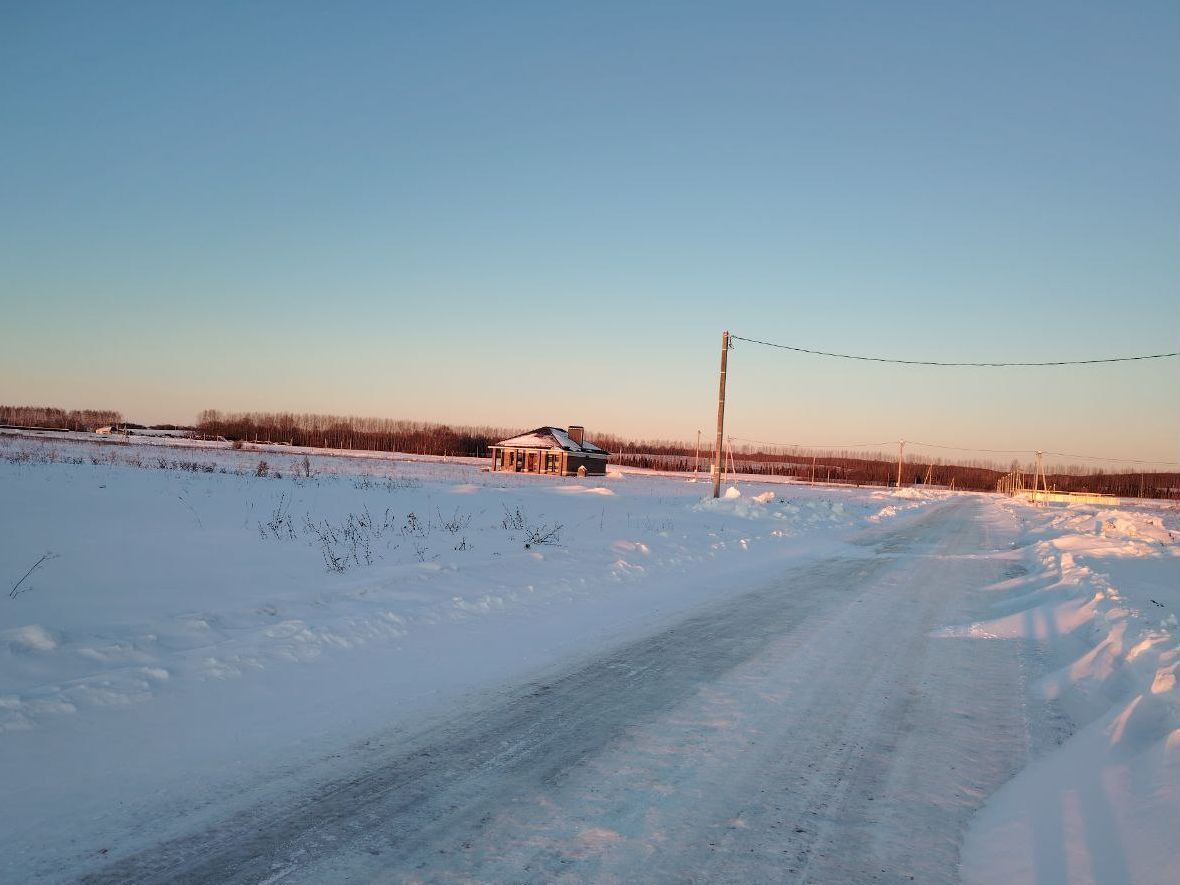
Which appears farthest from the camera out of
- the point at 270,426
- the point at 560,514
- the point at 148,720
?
the point at 270,426

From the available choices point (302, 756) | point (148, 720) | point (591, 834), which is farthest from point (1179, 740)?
point (148, 720)

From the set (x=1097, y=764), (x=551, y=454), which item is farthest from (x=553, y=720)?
(x=551, y=454)

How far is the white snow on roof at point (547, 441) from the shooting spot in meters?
59.7

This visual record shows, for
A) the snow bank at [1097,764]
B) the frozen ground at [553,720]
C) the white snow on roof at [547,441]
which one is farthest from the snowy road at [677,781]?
the white snow on roof at [547,441]

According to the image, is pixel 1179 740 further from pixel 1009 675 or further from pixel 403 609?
pixel 403 609

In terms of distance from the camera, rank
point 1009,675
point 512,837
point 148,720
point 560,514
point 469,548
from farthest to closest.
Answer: point 560,514 < point 469,548 < point 1009,675 < point 148,720 < point 512,837

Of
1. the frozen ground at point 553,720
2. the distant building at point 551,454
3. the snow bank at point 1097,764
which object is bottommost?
the frozen ground at point 553,720

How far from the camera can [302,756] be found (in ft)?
14.0

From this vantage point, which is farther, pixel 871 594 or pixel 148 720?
pixel 871 594

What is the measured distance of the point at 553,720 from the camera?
16.2 ft

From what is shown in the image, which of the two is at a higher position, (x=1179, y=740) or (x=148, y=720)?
(x=1179, y=740)

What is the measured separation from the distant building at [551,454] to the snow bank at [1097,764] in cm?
5020

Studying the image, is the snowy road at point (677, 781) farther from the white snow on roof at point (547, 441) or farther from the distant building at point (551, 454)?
the white snow on roof at point (547, 441)

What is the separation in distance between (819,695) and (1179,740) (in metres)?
2.23
